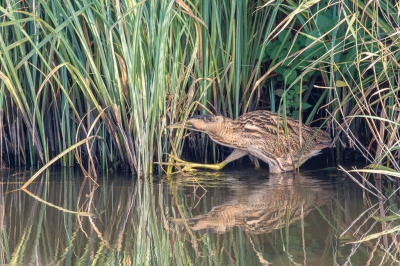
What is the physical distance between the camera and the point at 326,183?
496 cm

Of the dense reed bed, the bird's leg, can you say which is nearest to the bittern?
the bird's leg

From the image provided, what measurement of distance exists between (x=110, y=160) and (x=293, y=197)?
168 cm

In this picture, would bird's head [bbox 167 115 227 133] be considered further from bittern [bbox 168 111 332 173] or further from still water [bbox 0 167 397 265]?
still water [bbox 0 167 397 265]

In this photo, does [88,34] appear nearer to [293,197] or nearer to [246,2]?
[246,2]

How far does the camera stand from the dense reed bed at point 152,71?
4883 millimetres

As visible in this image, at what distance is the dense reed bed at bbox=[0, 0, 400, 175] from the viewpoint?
192 inches

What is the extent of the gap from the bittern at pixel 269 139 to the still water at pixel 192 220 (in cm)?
21

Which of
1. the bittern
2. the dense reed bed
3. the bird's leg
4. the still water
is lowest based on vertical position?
the still water

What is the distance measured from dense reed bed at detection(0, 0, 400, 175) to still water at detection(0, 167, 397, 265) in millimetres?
374

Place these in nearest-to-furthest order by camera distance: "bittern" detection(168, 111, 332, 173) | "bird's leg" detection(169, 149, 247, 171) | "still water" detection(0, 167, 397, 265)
Result: "still water" detection(0, 167, 397, 265) → "bird's leg" detection(169, 149, 247, 171) → "bittern" detection(168, 111, 332, 173)

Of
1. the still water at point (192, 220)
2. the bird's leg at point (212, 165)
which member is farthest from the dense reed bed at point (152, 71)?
the still water at point (192, 220)

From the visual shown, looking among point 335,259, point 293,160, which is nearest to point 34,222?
point 335,259

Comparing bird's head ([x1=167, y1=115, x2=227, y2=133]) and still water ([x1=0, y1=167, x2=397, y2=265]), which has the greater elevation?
bird's head ([x1=167, y1=115, x2=227, y2=133])

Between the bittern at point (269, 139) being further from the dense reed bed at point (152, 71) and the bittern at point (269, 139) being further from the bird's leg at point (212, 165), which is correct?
the dense reed bed at point (152, 71)
